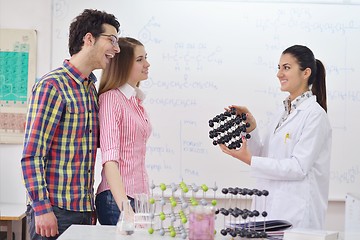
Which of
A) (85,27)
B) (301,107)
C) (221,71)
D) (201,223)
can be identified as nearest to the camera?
(201,223)

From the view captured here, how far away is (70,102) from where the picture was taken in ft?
7.76

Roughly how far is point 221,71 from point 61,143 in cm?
184

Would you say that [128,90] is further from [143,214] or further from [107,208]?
[143,214]

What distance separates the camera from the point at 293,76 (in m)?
2.92

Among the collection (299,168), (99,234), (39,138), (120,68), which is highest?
(120,68)

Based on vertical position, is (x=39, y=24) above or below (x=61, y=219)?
above

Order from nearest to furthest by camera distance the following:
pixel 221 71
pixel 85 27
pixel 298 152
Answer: pixel 85 27 < pixel 298 152 < pixel 221 71

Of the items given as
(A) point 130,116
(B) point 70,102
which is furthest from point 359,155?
(B) point 70,102

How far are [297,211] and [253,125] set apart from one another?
49cm

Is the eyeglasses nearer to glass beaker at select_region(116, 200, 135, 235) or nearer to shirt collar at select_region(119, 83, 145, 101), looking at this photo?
shirt collar at select_region(119, 83, 145, 101)

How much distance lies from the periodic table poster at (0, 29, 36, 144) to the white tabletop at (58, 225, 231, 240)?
199 cm

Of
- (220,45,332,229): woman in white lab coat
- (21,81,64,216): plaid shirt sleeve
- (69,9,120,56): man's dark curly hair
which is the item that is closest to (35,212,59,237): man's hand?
(21,81,64,216): plaid shirt sleeve

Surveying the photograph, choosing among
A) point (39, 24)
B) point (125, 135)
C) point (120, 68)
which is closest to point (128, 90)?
point (120, 68)

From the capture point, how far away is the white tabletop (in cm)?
207
